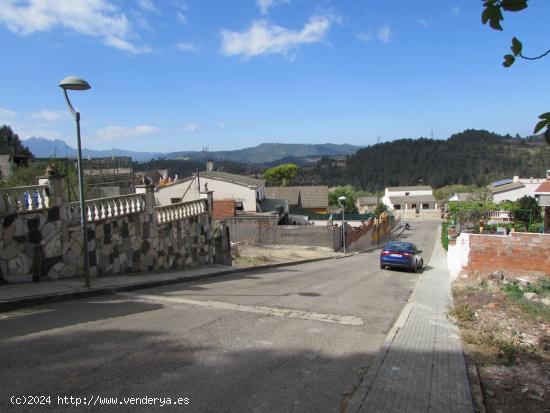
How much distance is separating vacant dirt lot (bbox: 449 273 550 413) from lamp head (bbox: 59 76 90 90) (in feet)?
29.5

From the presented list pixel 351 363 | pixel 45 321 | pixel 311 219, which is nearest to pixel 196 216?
pixel 45 321

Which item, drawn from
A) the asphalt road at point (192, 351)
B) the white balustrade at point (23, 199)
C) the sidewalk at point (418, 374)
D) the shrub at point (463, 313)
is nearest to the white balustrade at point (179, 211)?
the white balustrade at point (23, 199)

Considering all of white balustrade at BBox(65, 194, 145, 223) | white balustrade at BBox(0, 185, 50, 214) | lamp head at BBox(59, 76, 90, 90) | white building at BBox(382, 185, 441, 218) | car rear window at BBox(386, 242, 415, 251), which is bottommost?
white building at BBox(382, 185, 441, 218)

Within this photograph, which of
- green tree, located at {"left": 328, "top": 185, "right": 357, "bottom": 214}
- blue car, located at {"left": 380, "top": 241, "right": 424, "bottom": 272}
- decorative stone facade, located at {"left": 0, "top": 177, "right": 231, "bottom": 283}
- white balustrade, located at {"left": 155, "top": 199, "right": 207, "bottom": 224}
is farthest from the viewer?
green tree, located at {"left": 328, "top": 185, "right": 357, "bottom": 214}

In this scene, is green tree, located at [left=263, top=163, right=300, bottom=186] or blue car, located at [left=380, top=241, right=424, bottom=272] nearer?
blue car, located at [left=380, top=241, right=424, bottom=272]

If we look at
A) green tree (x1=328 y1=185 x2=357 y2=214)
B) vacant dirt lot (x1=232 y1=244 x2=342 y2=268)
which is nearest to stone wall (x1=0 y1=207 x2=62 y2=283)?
vacant dirt lot (x1=232 y1=244 x2=342 y2=268)

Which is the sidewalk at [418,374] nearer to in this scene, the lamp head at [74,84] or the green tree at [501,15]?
the green tree at [501,15]

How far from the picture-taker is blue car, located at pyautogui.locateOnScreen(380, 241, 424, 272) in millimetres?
22906

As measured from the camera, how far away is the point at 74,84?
30.6ft

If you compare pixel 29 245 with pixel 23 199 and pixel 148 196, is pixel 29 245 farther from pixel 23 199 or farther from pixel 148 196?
pixel 148 196

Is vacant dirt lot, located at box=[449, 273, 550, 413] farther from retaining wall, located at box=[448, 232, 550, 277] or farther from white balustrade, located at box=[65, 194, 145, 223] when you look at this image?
white balustrade, located at box=[65, 194, 145, 223]

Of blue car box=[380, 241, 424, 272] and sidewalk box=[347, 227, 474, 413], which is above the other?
sidewalk box=[347, 227, 474, 413]

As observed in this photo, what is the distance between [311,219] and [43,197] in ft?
170

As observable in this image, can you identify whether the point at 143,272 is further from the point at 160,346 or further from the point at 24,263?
the point at 160,346
